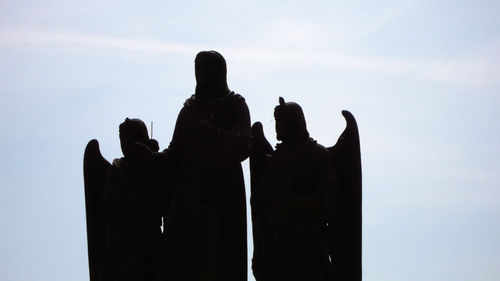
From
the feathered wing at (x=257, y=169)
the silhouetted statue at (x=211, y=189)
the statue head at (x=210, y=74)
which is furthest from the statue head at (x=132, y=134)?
the feathered wing at (x=257, y=169)

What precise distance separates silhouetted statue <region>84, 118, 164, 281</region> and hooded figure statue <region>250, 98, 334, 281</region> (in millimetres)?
1391

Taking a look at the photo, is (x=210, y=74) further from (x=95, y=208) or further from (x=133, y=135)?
(x=95, y=208)

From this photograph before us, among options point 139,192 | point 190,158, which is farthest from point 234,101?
point 139,192

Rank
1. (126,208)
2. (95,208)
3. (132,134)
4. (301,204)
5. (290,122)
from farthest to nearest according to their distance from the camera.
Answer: (95,208) → (132,134) → (126,208) → (290,122) → (301,204)

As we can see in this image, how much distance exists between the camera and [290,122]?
471 inches

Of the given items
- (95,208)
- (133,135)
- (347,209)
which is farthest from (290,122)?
(95,208)

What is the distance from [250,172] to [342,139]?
1.33m

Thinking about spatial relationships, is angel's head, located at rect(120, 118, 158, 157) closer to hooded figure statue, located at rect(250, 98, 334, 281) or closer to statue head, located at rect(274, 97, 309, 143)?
hooded figure statue, located at rect(250, 98, 334, 281)

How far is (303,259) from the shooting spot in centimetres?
1144

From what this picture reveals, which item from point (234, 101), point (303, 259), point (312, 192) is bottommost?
point (303, 259)

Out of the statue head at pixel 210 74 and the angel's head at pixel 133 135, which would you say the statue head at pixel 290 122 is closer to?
the statue head at pixel 210 74

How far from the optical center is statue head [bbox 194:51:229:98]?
38.9 feet

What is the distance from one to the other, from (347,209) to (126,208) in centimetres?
298

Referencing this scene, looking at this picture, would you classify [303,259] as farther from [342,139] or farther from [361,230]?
Result: [342,139]
